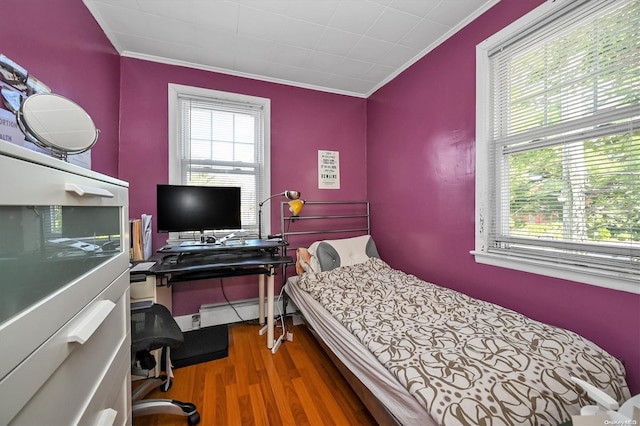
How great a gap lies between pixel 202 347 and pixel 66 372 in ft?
5.48

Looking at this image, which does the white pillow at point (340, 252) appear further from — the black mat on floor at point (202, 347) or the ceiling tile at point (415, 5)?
the ceiling tile at point (415, 5)

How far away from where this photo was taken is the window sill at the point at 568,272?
3.86 ft

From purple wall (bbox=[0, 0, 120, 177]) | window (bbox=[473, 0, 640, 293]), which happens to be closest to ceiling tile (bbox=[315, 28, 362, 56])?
window (bbox=[473, 0, 640, 293])

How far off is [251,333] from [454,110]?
8.69 feet

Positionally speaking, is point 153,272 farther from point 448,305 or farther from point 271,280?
point 448,305

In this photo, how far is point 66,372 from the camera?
22.5 inches

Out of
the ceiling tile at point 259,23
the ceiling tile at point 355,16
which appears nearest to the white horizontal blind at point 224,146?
the ceiling tile at point 259,23

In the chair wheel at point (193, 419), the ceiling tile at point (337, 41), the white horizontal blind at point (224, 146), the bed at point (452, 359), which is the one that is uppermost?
the ceiling tile at point (337, 41)

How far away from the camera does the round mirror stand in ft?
2.79

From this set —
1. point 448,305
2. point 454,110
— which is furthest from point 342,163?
point 448,305

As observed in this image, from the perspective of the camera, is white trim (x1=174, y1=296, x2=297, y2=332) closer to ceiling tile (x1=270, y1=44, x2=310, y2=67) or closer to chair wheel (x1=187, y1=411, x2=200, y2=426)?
chair wheel (x1=187, y1=411, x2=200, y2=426)

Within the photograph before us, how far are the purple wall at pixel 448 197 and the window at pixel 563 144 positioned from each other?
95 millimetres

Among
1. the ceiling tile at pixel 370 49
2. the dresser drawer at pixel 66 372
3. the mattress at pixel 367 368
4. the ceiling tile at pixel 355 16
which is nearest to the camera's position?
the dresser drawer at pixel 66 372

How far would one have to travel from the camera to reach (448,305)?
1629 millimetres
